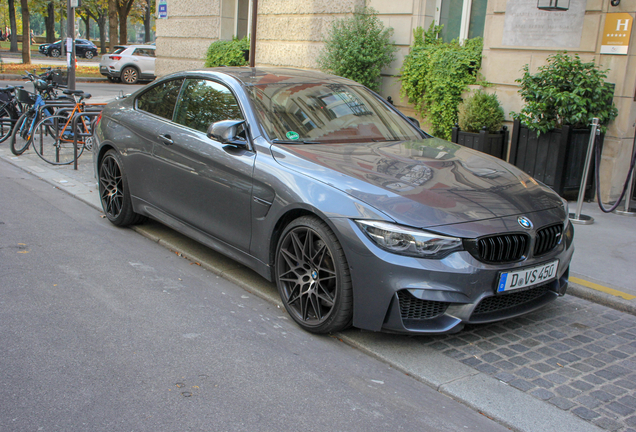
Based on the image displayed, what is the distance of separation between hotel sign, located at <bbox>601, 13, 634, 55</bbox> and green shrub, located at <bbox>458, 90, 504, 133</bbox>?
1.56 meters

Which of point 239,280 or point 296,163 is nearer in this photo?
point 296,163

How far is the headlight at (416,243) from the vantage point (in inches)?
137

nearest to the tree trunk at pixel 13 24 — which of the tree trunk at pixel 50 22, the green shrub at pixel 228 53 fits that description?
the tree trunk at pixel 50 22

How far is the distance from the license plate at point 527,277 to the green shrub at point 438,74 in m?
5.90

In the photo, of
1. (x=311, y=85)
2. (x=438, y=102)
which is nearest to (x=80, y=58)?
(x=438, y=102)

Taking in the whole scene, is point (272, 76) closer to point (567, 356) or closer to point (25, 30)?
point (567, 356)

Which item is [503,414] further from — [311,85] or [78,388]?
[311,85]

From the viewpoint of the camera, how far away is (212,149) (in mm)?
4738

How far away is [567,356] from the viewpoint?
3.80 m

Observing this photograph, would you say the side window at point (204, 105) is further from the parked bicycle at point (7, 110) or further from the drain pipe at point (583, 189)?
the parked bicycle at point (7, 110)

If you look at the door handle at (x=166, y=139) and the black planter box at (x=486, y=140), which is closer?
the door handle at (x=166, y=139)

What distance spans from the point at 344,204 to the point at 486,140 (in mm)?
5364

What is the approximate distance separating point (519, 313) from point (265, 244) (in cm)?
175

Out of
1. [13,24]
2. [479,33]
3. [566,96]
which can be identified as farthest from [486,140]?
[13,24]
